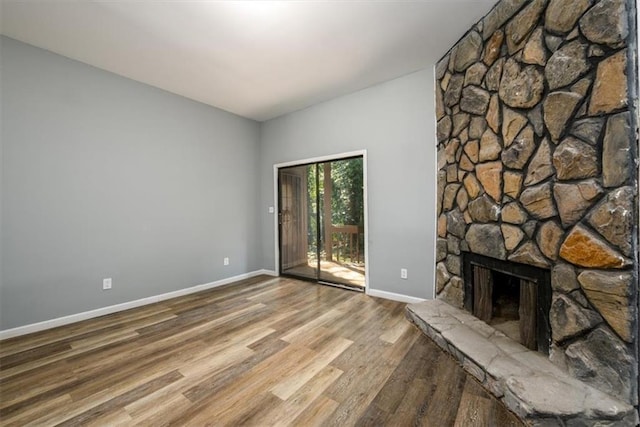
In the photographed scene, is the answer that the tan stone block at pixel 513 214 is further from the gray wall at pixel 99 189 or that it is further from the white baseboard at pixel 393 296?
the gray wall at pixel 99 189

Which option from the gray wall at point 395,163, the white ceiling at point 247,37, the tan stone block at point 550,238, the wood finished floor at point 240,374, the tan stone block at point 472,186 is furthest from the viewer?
the gray wall at point 395,163

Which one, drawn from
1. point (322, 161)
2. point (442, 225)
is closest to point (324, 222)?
point (322, 161)

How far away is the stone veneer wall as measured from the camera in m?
1.39

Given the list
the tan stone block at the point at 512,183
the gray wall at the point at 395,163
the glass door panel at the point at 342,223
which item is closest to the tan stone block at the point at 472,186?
the tan stone block at the point at 512,183

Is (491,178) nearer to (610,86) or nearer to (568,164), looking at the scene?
(568,164)

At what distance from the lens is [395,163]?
3.29 metres

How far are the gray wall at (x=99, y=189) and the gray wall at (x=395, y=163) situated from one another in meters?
2.00

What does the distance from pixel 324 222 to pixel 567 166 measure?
3153 mm

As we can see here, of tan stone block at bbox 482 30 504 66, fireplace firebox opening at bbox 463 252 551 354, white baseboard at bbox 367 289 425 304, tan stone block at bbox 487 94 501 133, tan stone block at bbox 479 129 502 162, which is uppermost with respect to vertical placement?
tan stone block at bbox 482 30 504 66

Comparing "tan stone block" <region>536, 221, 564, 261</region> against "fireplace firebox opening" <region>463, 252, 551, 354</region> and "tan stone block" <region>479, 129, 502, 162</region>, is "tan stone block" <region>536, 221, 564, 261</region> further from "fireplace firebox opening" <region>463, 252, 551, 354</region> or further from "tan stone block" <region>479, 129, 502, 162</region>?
"tan stone block" <region>479, 129, 502, 162</region>

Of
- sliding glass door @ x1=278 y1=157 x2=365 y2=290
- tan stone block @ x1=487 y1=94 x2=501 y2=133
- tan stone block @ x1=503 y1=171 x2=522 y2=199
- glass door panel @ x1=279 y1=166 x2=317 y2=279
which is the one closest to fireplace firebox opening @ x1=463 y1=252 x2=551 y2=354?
tan stone block @ x1=503 y1=171 x2=522 y2=199

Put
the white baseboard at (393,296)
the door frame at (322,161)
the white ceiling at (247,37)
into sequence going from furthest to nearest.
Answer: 1. the door frame at (322,161)
2. the white baseboard at (393,296)
3. the white ceiling at (247,37)

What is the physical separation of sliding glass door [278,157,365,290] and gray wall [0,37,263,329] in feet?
3.51

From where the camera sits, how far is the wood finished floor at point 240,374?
1.48 meters
